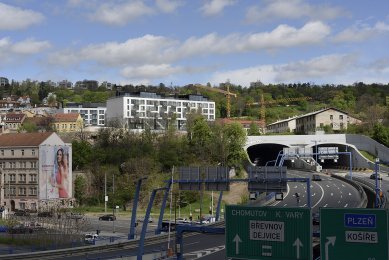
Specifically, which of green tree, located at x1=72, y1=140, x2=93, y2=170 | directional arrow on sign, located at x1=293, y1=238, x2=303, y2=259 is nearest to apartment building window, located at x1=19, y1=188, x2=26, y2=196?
green tree, located at x1=72, y1=140, x2=93, y2=170

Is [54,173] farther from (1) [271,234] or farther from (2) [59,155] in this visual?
(1) [271,234]

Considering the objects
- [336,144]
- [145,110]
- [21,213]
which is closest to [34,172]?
[21,213]

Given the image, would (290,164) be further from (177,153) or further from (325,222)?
(325,222)

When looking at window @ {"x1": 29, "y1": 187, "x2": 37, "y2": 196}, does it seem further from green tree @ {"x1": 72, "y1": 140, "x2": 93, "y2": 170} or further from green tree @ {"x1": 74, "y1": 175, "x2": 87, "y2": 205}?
green tree @ {"x1": 72, "y1": 140, "x2": 93, "y2": 170}

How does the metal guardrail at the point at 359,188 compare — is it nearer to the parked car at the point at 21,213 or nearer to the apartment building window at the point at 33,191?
the parked car at the point at 21,213

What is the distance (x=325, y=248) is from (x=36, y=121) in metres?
185

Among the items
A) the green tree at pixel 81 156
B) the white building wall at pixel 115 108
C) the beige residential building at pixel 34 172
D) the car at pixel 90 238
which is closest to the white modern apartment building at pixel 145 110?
the white building wall at pixel 115 108

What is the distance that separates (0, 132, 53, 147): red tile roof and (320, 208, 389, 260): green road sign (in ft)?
294

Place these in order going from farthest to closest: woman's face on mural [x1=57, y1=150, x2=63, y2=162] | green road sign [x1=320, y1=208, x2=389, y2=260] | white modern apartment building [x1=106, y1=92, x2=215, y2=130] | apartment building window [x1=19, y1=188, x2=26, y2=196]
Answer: white modern apartment building [x1=106, y1=92, x2=215, y2=130] → woman's face on mural [x1=57, y1=150, x2=63, y2=162] → apartment building window [x1=19, y1=188, x2=26, y2=196] → green road sign [x1=320, y1=208, x2=389, y2=260]

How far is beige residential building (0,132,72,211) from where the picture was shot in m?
105

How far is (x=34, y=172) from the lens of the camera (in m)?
106

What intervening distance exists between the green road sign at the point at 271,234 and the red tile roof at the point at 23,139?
8626 cm

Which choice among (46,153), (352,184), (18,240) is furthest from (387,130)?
(18,240)

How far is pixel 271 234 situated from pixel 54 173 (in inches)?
3369
